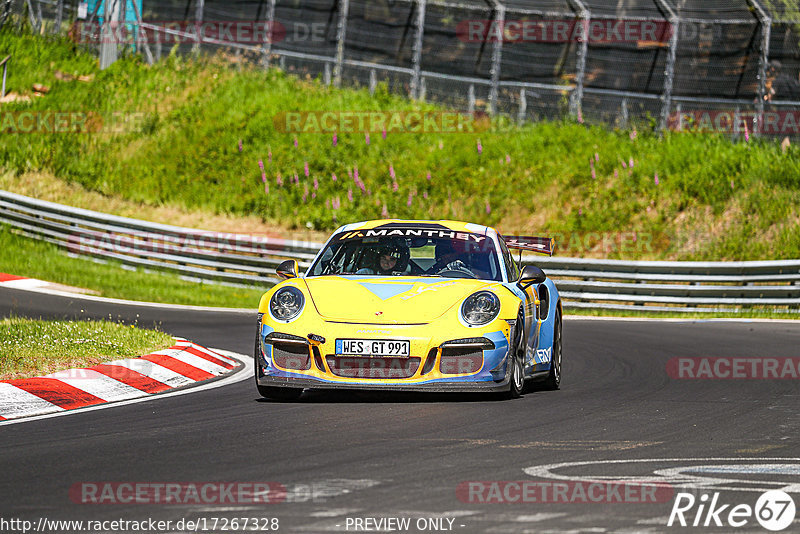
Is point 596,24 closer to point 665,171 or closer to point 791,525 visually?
point 665,171

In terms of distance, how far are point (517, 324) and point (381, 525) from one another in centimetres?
425

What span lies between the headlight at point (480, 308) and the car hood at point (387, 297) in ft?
0.23

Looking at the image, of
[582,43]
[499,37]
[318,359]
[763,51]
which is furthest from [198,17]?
[318,359]

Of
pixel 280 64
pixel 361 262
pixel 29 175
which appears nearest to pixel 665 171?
pixel 280 64

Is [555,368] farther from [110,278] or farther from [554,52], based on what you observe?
[554,52]

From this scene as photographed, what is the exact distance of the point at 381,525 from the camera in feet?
15.4

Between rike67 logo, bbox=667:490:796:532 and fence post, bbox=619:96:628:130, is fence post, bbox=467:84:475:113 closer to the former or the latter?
fence post, bbox=619:96:628:130

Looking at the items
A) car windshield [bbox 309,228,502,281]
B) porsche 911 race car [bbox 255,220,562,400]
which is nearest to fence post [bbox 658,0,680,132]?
car windshield [bbox 309,228,502,281]

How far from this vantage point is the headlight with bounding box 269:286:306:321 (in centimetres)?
859

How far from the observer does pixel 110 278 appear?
21.2 metres

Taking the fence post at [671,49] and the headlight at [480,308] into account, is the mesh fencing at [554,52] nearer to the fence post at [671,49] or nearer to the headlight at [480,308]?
the fence post at [671,49]

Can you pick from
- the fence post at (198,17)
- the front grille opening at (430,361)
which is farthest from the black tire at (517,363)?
the fence post at (198,17)

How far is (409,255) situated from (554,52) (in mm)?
17491

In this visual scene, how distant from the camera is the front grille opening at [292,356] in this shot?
841 centimetres
